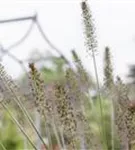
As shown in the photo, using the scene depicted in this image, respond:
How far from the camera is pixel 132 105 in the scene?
2.77 feet

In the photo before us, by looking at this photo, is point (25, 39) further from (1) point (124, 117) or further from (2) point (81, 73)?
(1) point (124, 117)

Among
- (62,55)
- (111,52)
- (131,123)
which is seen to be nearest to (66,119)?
(131,123)

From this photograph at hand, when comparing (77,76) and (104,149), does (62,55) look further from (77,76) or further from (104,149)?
(104,149)

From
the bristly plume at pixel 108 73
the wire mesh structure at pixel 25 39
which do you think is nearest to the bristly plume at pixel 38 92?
the bristly plume at pixel 108 73

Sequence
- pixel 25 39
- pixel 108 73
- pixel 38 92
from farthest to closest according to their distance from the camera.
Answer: pixel 25 39
pixel 108 73
pixel 38 92

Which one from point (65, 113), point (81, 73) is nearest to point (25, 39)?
point (81, 73)

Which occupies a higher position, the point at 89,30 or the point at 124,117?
the point at 89,30

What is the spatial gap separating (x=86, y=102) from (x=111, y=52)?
0.16m

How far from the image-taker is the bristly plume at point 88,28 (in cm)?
88

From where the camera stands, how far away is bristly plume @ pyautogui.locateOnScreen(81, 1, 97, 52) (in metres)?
0.88

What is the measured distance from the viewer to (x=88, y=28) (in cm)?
88

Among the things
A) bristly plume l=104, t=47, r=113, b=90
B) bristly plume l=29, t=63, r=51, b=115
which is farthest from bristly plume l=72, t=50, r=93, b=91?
bristly plume l=29, t=63, r=51, b=115

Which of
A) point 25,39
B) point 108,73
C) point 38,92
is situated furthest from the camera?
point 25,39

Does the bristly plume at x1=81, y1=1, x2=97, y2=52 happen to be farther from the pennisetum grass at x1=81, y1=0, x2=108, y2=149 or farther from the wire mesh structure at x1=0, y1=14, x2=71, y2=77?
the wire mesh structure at x1=0, y1=14, x2=71, y2=77
